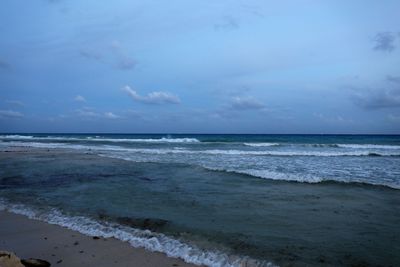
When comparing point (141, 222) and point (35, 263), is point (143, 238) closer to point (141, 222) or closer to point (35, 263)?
point (141, 222)

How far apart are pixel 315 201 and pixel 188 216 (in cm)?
368

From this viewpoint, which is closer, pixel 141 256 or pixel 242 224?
pixel 141 256

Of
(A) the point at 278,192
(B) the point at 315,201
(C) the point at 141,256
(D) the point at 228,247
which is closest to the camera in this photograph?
(C) the point at 141,256

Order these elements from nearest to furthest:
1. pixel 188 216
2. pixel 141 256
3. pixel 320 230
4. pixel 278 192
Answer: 1. pixel 141 256
2. pixel 320 230
3. pixel 188 216
4. pixel 278 192

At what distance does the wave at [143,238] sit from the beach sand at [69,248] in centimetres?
15

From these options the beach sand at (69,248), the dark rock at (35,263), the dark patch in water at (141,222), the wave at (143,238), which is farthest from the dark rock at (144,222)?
the dark rock at (35,263)

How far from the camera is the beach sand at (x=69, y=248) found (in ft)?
14.9

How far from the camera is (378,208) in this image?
781 centimetres

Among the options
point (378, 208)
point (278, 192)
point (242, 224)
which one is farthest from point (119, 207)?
point (378, 208)

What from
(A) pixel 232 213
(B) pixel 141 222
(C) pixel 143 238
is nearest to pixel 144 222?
(B) pixel 141 222

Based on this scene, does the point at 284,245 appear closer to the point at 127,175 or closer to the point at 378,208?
the point at 378,208

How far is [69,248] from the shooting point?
5.05 metres

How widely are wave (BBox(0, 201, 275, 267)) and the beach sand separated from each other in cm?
15

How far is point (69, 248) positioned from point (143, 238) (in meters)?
1.14
